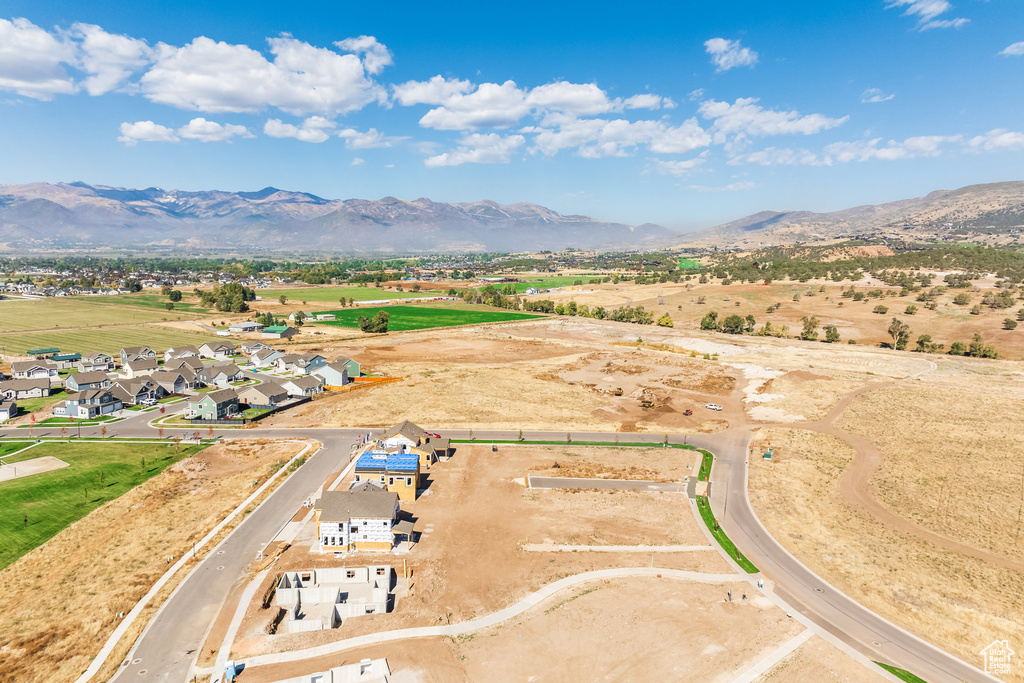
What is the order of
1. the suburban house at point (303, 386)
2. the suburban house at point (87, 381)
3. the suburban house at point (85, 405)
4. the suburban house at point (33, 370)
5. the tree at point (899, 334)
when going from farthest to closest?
the tree at point (899, 334) < the suburban house at point (33, 370) < the suburban house at point (303, 386) < the suburban house at point (87, 381) < the suburban house at point (85, 405)

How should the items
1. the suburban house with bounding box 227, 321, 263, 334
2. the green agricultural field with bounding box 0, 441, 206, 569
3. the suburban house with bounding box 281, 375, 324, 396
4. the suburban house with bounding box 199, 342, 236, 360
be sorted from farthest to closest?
1. the suburban house with bounding box 227, 321, 263, 334
2. the suburban house with bounding box 199, 342, 236, 360
3. the suburban house with bounding box 281, 375, 324, 396
4. the green agricultural field with bounding box 0, 441, 206, 569

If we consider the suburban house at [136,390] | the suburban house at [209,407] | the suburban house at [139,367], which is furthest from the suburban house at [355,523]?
the suburban house at [139,367]

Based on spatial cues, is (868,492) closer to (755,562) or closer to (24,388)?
(755,562)

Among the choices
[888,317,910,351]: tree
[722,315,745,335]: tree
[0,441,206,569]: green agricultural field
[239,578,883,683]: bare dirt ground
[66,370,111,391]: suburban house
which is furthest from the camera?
[722,315,745,335]: tree

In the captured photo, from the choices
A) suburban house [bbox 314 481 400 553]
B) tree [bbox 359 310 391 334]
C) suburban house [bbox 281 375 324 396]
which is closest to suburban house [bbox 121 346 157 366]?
suburban house [bbox 281 375 324 396]

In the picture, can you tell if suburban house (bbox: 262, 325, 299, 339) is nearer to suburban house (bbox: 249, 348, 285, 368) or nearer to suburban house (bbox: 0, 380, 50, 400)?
suburban house (bbox: 249, 348, 285, 368)

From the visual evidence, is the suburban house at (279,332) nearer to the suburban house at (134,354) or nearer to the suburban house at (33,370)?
the suburban house at (134,354)

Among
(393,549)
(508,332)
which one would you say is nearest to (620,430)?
(393,549)
